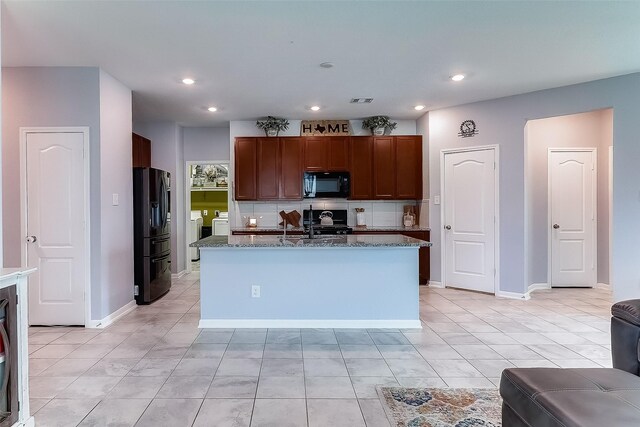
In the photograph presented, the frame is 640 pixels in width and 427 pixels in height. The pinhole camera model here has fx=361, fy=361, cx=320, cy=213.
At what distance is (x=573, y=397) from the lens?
1.41 metres

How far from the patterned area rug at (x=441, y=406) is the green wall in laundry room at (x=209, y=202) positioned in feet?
24.3

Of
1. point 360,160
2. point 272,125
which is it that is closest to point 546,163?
point 360,160

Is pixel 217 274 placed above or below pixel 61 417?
above

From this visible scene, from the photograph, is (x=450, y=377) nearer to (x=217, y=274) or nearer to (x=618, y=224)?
(x=217, y=274)

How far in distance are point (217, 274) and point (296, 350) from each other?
3.81ft

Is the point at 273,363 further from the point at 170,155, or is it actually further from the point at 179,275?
the point at 170,155

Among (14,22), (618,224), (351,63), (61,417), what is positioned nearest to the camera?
(61,417)

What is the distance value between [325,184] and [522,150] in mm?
2847

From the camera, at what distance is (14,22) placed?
2799 mm

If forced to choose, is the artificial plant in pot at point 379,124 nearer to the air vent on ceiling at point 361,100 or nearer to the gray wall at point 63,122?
the air vent on ceiling at point 361,100

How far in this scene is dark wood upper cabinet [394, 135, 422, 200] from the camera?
581 centimetres

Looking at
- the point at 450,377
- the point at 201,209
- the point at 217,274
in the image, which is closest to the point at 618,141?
the point at 450,377

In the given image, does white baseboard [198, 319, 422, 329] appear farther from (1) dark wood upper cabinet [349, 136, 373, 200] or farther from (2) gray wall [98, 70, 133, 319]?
(1) dark wood upper cabinet [349, 136, 373, 200]

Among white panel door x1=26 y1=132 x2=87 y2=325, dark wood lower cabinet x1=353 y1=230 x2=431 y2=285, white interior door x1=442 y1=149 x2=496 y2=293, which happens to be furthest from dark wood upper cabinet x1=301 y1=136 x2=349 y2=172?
white panel door x1=26 y1=132 x2=87 y2=325
